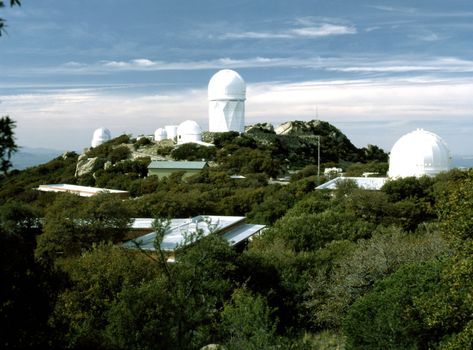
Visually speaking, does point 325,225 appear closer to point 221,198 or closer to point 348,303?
point 348,303

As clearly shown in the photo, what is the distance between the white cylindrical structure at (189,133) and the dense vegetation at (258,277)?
73.0 feet

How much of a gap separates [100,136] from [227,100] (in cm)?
2142

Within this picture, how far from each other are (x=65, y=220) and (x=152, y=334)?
11.8 meters

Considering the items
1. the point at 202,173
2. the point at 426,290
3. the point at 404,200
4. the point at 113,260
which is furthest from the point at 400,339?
the point at 202,173

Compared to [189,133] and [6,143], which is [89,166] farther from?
[6,143]

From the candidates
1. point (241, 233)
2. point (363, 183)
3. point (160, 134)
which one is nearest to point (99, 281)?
point (241, 233)

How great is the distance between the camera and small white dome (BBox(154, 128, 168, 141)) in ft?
198

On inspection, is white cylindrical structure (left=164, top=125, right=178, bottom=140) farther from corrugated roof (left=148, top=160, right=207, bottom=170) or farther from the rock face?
corrugated roof (left=148, top=160, right=207, bottom=170)

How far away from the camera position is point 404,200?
2475 centimetres

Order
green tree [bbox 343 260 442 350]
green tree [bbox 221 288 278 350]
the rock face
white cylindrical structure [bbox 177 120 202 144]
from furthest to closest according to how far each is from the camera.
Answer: white cylindrical structure [bbox 177 120 202 144] < the rock face < green tree [bbox 343 260 442 350] < green tree [bbox 221 288 278 350]

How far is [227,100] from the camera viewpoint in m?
54.8

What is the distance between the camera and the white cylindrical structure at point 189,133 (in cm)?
5284

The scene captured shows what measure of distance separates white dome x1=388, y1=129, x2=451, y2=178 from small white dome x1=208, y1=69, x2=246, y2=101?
25.4 metres

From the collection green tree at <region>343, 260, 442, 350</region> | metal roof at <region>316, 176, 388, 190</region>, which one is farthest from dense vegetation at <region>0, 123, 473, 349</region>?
metal roof at <region>316, 176, 388, 190</region>
